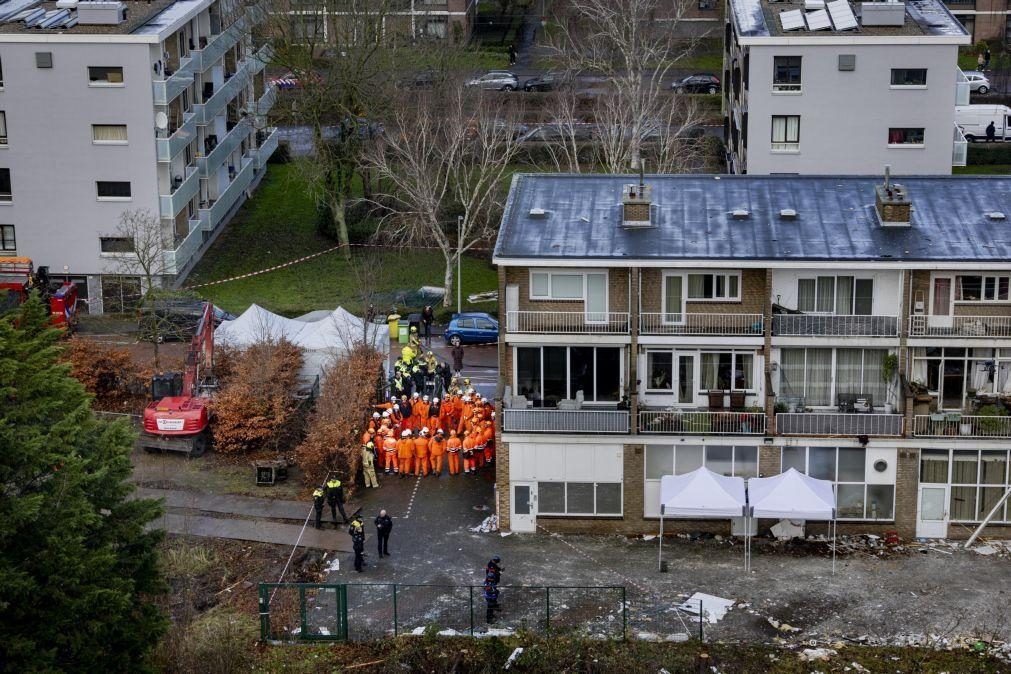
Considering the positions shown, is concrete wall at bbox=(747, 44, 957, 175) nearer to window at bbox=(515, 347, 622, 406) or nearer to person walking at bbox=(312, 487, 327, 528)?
window at bbox=(515, 347, 622, 406)

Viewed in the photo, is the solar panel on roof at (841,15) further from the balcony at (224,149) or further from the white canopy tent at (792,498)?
the white canopy tent at (792,498)

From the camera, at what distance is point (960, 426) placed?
45.6 meters

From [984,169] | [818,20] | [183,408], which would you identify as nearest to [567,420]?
[183,408]

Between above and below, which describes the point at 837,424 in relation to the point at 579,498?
above

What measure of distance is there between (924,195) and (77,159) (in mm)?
33430

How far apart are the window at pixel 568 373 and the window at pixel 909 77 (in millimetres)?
25566

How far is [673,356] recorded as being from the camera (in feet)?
154

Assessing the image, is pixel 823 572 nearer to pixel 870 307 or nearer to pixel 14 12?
pixel 870 307

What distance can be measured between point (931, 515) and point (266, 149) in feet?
150

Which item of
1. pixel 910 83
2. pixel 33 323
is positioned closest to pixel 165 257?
pixel 33 323

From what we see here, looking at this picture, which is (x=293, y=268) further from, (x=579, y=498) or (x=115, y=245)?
(x=579, y=498)

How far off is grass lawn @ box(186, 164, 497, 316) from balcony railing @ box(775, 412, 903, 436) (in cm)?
2218

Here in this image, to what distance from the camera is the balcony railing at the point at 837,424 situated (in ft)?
150

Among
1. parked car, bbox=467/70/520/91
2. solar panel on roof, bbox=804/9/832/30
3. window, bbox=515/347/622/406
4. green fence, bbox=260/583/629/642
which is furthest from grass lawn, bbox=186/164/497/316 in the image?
green fence, bbox=260/583/629/642
